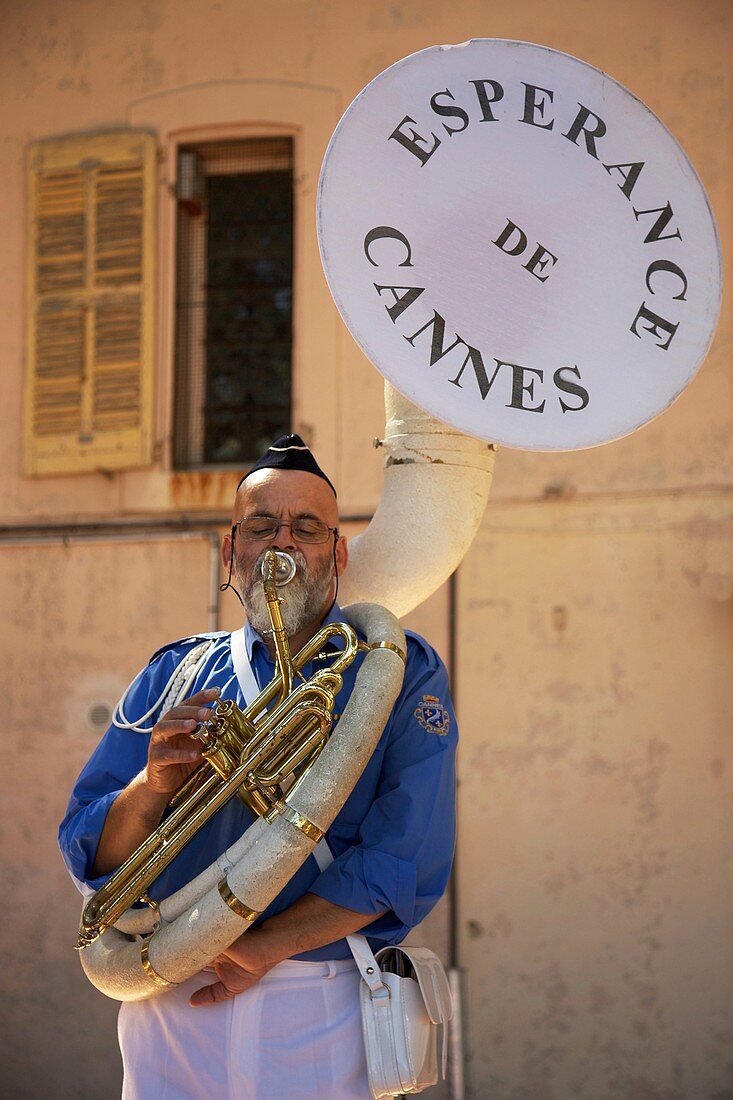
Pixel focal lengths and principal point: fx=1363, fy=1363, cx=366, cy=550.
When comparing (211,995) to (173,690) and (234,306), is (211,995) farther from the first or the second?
(234,306)

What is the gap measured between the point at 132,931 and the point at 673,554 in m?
4.16

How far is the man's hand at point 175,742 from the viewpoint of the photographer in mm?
2578

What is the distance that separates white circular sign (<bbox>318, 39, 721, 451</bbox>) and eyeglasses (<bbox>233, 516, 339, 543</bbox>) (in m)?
0.36

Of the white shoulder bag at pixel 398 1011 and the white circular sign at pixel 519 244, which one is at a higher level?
the white circular sign at pixel 519 244

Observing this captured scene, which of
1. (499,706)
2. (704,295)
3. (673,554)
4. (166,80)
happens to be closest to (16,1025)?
(499,706)

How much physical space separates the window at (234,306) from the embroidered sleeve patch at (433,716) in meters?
4.28

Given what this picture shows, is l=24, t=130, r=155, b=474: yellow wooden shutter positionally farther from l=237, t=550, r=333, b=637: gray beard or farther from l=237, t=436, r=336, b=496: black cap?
l=237, t=550, r=333, b=637: gray beard

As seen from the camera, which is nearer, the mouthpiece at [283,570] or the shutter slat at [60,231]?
the mouthpiece at [283,570]

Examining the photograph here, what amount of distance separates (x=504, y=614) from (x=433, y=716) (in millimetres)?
3613

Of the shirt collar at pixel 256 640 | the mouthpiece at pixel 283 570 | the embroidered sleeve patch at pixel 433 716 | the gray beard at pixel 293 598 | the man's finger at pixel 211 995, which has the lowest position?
the man's finger at pixel 211 995

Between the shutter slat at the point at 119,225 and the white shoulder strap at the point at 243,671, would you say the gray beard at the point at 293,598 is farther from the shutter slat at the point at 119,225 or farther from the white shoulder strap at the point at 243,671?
the shutter slat at the point at 119,225

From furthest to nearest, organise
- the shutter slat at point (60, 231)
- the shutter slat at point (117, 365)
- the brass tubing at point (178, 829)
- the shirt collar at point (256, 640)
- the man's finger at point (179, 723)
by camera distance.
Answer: the shutter slat at point (60, 231), the shutter slat at point (117, 365), the shirt collar at point (256, 640), the brass tubing at point (178, 829), the man's finger at point (179, 723)

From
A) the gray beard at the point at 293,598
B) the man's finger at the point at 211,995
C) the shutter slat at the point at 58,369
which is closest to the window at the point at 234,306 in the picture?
the shutter slat at the point at 58,369

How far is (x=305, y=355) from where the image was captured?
22.6 ft
